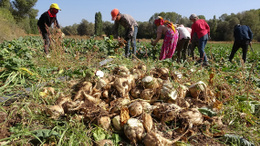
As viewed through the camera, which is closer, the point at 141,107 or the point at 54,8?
the point at 141,107

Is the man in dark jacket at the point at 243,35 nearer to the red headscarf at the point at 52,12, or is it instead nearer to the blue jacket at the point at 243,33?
the blue jacket at the point at 243,33

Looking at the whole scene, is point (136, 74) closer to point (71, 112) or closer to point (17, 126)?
point (71, 112)

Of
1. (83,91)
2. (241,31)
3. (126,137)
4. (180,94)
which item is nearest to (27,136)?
(83,91)

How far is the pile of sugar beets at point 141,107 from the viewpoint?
1602 mm

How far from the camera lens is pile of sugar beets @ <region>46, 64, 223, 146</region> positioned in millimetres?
1602

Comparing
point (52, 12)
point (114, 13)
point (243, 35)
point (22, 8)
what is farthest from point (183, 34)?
point (22, 8)

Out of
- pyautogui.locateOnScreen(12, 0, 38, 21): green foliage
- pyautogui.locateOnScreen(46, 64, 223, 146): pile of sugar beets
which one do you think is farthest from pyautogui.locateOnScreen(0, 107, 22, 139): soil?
pyautogui.locateOnScreen(12, 0, 38, 21): green foliage

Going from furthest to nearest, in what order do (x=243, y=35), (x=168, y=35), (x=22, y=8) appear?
Answer: 1. (x=22, y=8)
2. (x=243, y=35)
3. (x=168, y=35)

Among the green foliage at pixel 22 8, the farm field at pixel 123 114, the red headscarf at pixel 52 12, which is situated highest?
the green foliage at pixel 22 8

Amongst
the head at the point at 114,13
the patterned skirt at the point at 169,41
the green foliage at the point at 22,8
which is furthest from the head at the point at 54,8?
the green foliage at the point at 22,8

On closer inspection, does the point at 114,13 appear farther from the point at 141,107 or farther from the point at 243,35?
the point at 243,35

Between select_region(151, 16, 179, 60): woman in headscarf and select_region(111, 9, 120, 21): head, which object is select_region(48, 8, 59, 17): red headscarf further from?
select_region(151, 16, 179, 60): woman in headscarf

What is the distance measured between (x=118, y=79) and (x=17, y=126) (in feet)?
3.63

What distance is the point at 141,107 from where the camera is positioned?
5.74 ft
